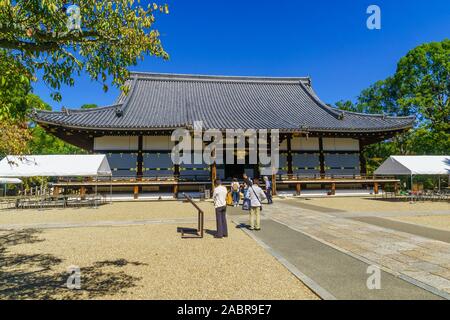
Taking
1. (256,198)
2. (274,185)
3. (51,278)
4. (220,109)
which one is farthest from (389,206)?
(51,278)

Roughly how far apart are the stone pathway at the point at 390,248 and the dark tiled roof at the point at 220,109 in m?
9.44

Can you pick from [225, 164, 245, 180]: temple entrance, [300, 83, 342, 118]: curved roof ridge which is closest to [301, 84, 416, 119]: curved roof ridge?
[300, 83, 342, 118]: curved roof ridge

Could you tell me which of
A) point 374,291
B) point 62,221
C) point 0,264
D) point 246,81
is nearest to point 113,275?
point 0,264

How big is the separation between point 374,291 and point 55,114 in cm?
1902

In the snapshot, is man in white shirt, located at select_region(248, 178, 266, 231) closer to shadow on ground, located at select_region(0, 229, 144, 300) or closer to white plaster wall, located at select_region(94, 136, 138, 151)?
shadow on ground, located at select_region(0, 229, 144, 300)

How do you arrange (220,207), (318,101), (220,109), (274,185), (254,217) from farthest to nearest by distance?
(318,101) < (220,109) < (274,185) < (254,217) < (220,207)

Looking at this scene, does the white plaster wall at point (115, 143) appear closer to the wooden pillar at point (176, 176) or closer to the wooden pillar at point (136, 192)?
the wooden pillar at point (136, 192)

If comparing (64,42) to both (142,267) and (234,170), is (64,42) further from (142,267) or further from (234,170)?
(234,170)

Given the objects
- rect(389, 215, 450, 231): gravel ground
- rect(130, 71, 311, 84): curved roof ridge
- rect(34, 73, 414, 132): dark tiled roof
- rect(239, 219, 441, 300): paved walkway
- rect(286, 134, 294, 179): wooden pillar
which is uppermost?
rect(130, 71, 311, 84): curved roof ridge

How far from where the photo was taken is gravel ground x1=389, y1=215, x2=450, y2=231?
312 inches

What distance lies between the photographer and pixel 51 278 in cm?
421

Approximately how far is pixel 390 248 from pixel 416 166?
12.0 meters

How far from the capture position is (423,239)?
6328mm
